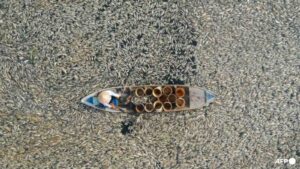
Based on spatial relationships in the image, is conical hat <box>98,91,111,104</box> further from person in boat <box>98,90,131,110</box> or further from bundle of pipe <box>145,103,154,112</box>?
bundle of pipe <box>145,103,154,112</box>

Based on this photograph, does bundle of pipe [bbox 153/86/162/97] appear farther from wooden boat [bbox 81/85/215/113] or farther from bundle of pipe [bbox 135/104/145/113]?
bundle of pipe [bbox 135/104/145/113]

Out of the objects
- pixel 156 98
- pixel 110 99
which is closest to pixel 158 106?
pixel 156 98

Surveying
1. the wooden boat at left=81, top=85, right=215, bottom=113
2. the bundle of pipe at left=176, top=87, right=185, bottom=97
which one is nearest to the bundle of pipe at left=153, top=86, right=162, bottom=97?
the wooden boat at left=81, top=85, right=215, bottom=113

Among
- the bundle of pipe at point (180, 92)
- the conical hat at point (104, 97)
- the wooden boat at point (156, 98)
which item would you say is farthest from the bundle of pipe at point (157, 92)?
the conical hat at point (104, 97)

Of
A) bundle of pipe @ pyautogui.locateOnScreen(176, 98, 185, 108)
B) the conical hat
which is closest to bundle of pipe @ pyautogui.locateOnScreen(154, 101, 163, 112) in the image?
bundle of pipe @ pyautogui.locateOnScreen(176, 98, 185, 108)

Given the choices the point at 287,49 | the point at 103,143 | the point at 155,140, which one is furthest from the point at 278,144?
the point at 103,143

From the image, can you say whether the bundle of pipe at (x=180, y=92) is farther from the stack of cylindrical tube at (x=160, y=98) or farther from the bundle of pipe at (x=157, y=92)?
the bundle of pipe at (x=157, y=92)

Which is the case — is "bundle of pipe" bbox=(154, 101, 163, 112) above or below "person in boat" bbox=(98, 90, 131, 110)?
below

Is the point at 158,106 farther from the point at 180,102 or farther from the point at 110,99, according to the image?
the point at 110,99
